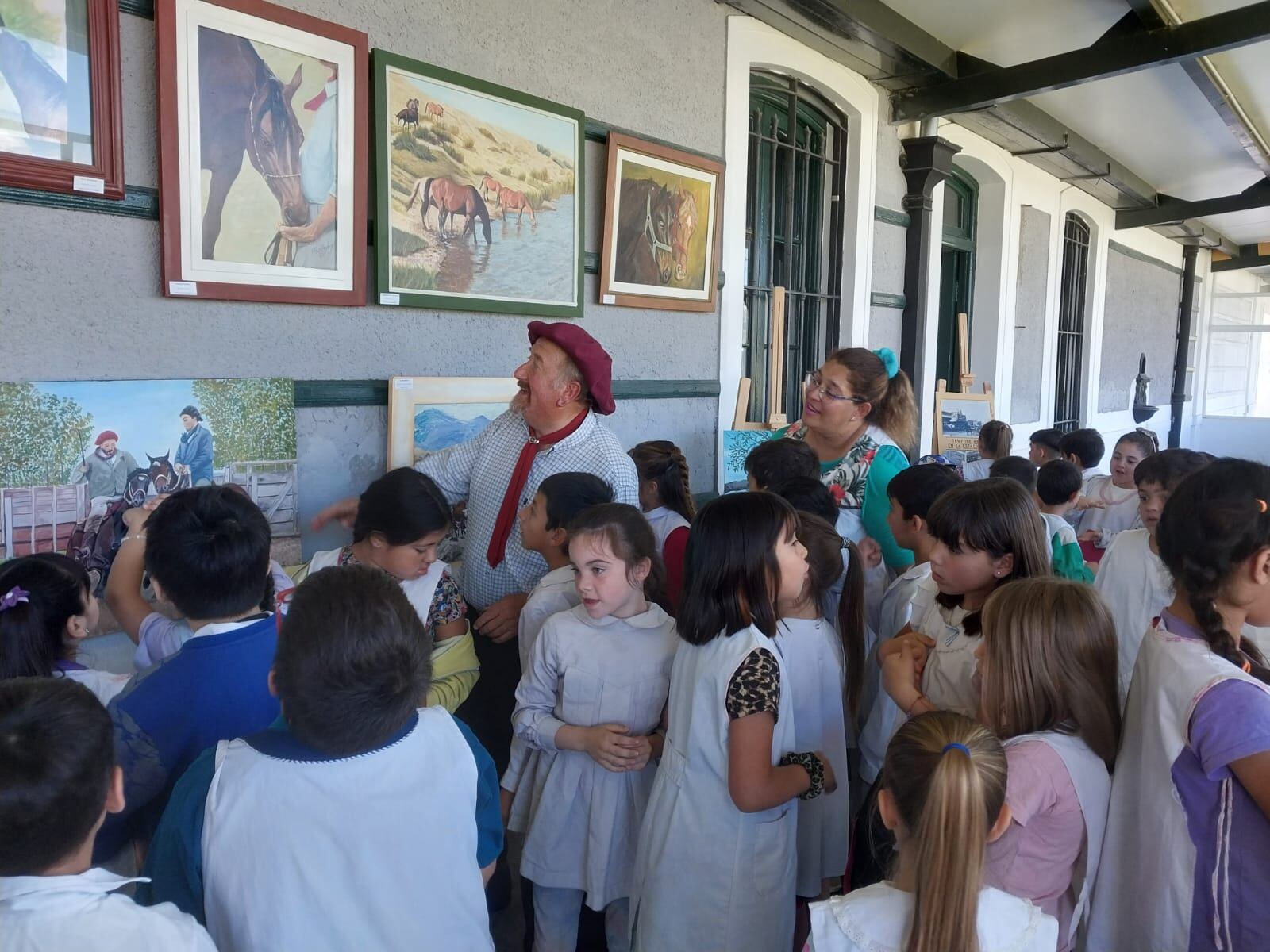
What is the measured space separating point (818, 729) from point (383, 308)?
1.82 meters

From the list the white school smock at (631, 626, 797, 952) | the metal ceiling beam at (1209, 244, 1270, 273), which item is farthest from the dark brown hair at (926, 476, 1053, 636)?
the metal ceiling beam at (1209, 244, 1270, 273)

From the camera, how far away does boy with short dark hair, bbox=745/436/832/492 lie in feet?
8.64

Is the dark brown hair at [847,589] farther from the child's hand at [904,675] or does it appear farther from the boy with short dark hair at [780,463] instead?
the boy with short dark hair at [780,463]

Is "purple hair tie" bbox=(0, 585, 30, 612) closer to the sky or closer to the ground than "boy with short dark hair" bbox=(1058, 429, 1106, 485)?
closer to the ground

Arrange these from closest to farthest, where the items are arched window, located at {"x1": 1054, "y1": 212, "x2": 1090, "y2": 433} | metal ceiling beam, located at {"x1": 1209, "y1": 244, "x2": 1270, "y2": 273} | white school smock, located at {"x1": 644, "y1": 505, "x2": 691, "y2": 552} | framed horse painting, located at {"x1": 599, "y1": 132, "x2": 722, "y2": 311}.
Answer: white school smock, located at {"x1": 644, "y1": 505, "x2": 691, "y2": 552} < framed horse painting, located at {"x1": 599, "y1": 132, "x2": 722, "y2": 311} < arched window, located at {"x1": 1054, "y1": 212, "x2": 1090, "y2": 433} < metal ceiling beam, located at {"x1": 1209, "y1": 244, "x2": 1270, "y2": 273}

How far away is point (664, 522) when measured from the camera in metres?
2.82

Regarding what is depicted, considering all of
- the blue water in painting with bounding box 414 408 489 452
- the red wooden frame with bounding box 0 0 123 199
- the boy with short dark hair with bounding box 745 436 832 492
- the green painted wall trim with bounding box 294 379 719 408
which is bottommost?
the boy with short dark hair with bounding box 745 436 832 492

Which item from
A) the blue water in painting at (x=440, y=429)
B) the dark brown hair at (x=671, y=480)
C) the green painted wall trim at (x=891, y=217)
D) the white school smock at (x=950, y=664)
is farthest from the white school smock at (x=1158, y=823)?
the green painted wall trim at (x=891, y=217)

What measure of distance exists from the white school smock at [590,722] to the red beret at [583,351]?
0.79 metres

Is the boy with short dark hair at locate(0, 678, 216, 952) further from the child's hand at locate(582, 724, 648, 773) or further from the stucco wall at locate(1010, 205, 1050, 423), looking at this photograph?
the stucco wall at locate(1010, 205, 1050, 423)

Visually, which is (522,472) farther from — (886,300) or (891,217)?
(891,217)

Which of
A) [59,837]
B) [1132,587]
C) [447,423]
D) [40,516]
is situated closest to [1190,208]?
[1132,587]

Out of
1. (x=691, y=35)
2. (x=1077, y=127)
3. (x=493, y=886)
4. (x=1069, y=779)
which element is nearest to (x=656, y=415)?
(x=691, y=35)

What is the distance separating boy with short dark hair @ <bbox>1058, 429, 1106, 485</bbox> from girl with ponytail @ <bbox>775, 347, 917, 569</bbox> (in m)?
2.27
